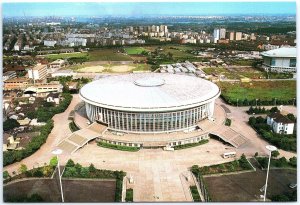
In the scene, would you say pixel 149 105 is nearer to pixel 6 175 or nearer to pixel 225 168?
pixel 225 168

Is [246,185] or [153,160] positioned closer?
[246,185]

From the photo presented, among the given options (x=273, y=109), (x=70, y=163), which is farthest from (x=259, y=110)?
(x=70, y=163)

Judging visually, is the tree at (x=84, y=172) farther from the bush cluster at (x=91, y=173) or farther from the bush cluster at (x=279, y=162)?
the bush cluster at (x=279, y=162)

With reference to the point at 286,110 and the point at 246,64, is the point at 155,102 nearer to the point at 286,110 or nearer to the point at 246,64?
the point at 286,110

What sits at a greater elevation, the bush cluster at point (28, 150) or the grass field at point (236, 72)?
the grass field at point (236, 72)

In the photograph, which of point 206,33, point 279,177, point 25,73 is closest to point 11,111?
point 25,73

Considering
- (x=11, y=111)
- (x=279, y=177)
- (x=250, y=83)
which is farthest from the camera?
(x=250, y=83)

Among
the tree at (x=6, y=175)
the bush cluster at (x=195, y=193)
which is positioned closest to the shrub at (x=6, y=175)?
the tree at (x=6, y=175)
